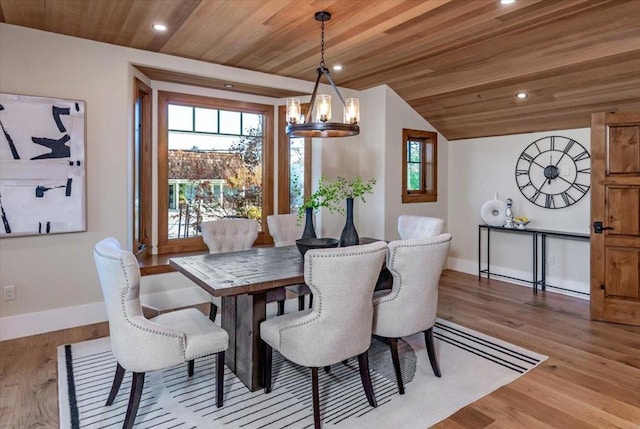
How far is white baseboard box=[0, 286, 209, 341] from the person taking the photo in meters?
3.43

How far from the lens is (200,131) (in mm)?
4816

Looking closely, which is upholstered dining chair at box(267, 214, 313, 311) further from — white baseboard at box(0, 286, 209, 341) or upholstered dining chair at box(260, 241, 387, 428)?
upholstered dining chair at box(260, 241, 387, 428)

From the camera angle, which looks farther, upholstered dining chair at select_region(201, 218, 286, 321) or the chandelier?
upholstered dining chair at select_region(201, 218, 286, 321)

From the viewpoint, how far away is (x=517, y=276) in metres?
5.30

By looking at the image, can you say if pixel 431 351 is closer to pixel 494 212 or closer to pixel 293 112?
pixel 293 112

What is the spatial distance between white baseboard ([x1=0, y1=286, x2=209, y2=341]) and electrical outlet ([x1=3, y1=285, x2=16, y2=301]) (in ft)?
0.53

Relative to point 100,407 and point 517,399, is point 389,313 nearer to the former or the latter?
point 517,399

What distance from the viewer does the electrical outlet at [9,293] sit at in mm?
3414

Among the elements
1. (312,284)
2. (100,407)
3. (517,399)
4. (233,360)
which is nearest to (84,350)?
(100,407)

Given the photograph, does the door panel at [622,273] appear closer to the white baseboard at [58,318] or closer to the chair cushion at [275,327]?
the chair cushion at [275,327]

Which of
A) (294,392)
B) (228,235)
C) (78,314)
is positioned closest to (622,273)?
(294,392)

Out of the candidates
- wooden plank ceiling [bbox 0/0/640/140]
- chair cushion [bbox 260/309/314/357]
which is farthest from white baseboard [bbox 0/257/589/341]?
wooden plank ceiling [bbox 0/0/640/140]

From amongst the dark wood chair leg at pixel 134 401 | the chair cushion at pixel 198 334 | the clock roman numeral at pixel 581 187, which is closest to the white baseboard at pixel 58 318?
the chair cushion at pixel 198 334

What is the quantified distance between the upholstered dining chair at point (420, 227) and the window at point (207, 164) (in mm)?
1960
